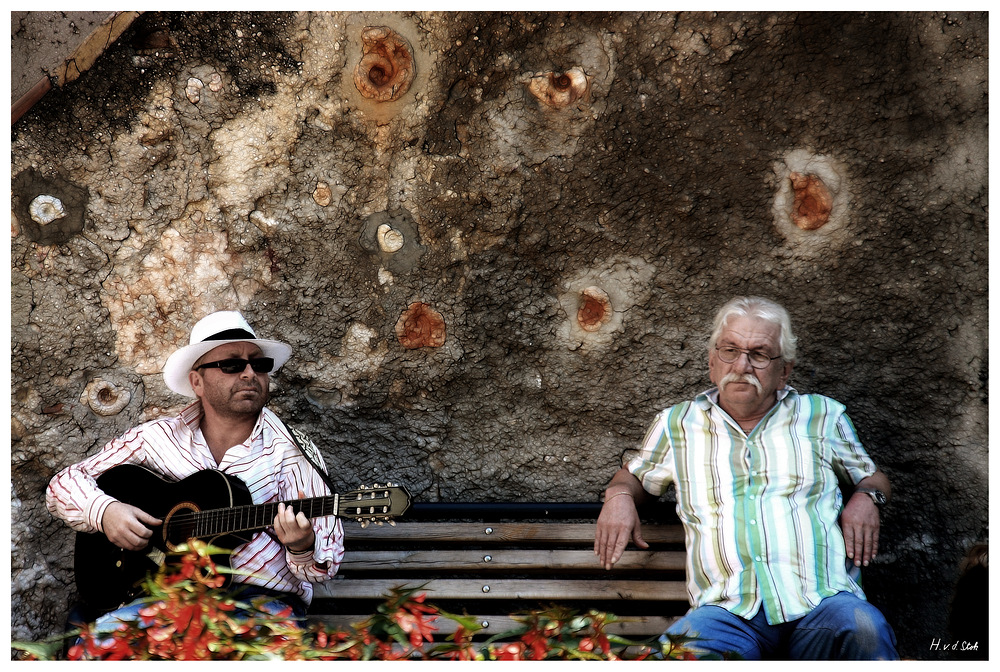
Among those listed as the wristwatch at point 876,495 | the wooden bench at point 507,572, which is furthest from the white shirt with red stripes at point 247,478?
the wristwatch at point 876,495

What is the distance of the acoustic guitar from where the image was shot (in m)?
2.42

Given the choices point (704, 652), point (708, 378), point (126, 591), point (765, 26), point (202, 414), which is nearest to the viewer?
point (704, 652)

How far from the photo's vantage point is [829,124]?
306 centimetres

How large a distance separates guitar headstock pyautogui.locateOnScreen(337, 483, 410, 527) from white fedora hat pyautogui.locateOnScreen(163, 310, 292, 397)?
2.10 feet

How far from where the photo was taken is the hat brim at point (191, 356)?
106 inches

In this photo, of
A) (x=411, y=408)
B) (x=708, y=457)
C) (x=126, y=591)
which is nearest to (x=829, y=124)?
(x=708, y=457)

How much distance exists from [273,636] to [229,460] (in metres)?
0.97

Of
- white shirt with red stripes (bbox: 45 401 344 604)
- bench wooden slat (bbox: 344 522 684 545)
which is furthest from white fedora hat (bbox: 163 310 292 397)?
bench wooden slat (bbox: 344 522 684 545)

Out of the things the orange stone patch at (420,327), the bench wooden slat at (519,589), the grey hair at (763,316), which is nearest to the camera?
the grey hair at (763,316)

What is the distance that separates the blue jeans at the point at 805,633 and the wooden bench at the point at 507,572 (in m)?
0.36

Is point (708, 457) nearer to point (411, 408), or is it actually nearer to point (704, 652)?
point (704, 652)

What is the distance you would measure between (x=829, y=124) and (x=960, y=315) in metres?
0.84

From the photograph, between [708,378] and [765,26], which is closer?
[765,26]

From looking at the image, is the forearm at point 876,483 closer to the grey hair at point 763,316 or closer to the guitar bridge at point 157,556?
the grey hair at point 763,316
